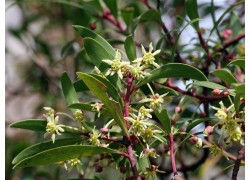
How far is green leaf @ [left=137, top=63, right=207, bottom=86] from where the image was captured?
1.10 metres

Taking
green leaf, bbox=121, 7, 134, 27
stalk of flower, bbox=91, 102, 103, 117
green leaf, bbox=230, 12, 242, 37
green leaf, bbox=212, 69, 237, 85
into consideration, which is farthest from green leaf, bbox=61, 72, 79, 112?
green leaf, bbox=230, 12, 242, 37

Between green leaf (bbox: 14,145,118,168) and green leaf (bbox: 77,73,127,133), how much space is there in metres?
0.06

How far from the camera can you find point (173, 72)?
1.11 meters

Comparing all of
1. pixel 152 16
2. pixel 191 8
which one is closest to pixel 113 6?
pixel 152 16

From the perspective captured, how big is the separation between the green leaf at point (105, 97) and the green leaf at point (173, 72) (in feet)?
0.24

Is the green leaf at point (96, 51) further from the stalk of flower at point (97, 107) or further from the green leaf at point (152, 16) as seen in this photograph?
the green leaf at point (152, 16)

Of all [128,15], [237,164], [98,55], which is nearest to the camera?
[237,164]

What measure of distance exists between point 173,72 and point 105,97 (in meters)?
0.15

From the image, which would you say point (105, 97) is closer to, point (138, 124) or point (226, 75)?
point (138, 124)

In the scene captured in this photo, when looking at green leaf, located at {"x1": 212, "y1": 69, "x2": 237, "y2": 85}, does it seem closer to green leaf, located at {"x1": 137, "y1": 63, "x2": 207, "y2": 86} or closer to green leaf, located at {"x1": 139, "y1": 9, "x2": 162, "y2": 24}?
green leaf, located at {"x1": 137, "y1": 63, "x2": 207, "y2": 86}

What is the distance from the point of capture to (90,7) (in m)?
1.90

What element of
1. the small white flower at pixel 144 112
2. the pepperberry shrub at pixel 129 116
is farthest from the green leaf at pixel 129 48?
the small white flower at pixel 144 112
